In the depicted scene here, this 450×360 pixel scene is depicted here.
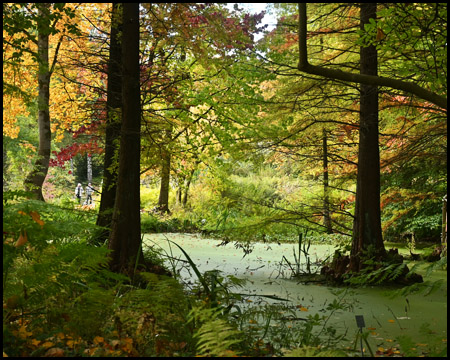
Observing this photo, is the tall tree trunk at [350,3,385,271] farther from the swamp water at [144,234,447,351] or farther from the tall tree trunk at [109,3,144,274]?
the tall tree trunk at [109,3,144,274]

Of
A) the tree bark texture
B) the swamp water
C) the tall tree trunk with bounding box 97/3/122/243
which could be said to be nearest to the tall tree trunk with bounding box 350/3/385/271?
the swamp water

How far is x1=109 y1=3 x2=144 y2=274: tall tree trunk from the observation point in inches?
202

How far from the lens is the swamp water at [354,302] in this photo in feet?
12.6

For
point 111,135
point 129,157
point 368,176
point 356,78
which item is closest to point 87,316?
point 356,78

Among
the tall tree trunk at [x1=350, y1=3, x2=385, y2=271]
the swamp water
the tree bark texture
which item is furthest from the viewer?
the tall tree trunk at [x1=350, y1=3, x2=385, y2=271]

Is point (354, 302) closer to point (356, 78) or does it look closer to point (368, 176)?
point (368, 176)

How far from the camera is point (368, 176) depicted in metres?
6.29

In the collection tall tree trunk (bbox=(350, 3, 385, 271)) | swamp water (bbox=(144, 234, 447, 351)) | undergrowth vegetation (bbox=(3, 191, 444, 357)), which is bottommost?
swamp water (bbox=(144, 234, 447, 351))

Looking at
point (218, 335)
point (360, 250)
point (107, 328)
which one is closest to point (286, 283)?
point (360, 250)

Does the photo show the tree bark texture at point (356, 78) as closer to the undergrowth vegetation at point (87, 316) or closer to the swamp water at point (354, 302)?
the swamp water at point (354, 302)

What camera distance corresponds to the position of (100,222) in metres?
6.32

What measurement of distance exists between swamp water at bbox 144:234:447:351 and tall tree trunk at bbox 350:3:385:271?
0.65 meters

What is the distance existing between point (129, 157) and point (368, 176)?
312cm

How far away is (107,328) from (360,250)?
4.07 metres
